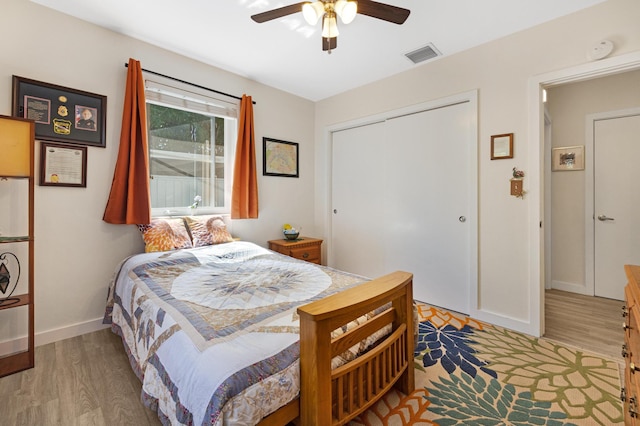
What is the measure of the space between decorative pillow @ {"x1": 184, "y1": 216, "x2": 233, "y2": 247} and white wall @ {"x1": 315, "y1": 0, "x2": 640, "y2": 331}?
7.81 ft

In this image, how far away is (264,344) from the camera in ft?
3.71

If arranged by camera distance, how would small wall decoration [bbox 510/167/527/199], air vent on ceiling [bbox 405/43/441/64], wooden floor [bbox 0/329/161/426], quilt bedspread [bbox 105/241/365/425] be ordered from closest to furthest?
quilt bedspread [bbox 105/241/365/425], wooden floor [bbox 0/329/161/426], small wall decoration [bbox 510/167/527/199], air vent on ceiling [bbox 405/43/441/64]

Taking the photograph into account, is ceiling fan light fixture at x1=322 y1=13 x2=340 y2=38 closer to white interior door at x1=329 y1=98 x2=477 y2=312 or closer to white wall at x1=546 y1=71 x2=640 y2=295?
white interior door at x1=329 y1=98 x2=477 y2=312

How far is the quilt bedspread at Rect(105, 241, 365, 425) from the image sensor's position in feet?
3.21

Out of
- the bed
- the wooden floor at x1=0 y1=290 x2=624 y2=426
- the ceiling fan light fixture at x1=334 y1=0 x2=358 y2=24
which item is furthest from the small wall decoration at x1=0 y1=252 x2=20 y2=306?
the ceiling fan light fixture at x1=334 y1=0 x2=358 y2=24

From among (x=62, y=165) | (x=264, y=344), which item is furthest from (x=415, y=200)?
(x=62, y=165)

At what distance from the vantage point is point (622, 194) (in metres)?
3.10

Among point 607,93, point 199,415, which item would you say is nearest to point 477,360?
point 199,415

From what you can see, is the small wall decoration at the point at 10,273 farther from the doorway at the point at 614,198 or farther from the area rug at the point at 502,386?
the doorway at the point at 614,198

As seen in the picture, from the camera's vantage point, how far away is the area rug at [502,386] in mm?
1457

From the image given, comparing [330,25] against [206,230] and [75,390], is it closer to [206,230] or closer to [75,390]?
[206,230]

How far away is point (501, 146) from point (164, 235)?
10.3 feet

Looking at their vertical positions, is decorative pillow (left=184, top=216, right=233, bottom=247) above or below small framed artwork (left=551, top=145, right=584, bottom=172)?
below

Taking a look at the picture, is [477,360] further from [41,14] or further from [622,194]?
[41,14]
